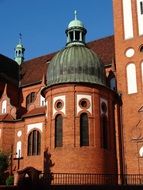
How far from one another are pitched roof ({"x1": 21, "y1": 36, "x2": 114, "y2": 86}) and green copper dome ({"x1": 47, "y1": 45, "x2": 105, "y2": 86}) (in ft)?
15.3

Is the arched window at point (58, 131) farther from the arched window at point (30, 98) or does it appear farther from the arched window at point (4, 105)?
the arched window at point (30, 98)

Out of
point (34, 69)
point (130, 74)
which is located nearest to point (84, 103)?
point (130, 74)

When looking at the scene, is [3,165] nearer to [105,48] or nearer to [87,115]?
[87,115]

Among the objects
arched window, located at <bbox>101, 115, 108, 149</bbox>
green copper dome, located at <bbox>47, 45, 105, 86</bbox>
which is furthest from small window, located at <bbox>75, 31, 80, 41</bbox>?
arched window, located at <bbox>101, 115, 108, 149</bbox>

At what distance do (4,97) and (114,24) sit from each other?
13658mm

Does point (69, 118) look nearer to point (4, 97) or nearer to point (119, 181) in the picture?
point (119, 181)

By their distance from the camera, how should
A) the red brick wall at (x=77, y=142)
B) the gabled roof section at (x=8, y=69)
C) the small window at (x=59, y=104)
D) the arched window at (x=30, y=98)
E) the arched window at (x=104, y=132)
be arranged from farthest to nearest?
the gabled roof section at (x=8, y=69), the arched window at (x=30, y=98), the small window at (x=59, y=104), the arched window at (x=104, y=132), the red brick wall at (x=77, y=142)

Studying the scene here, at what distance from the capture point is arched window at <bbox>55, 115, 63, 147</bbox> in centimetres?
2683

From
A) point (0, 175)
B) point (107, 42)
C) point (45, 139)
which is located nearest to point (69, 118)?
point (45, 139)

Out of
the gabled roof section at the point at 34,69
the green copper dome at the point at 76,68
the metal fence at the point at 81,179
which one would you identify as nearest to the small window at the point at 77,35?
the green copper dome at the point at 76,68

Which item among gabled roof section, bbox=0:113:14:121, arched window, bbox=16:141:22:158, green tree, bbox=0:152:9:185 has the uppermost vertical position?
gabled roof section, bbox=0:113:14:121

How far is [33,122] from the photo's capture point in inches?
1232

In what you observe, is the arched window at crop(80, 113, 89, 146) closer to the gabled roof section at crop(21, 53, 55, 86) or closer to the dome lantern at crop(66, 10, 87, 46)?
the dome lantern at crop(66, 10, 87, 46)

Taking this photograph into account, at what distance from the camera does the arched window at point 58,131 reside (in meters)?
26.8
